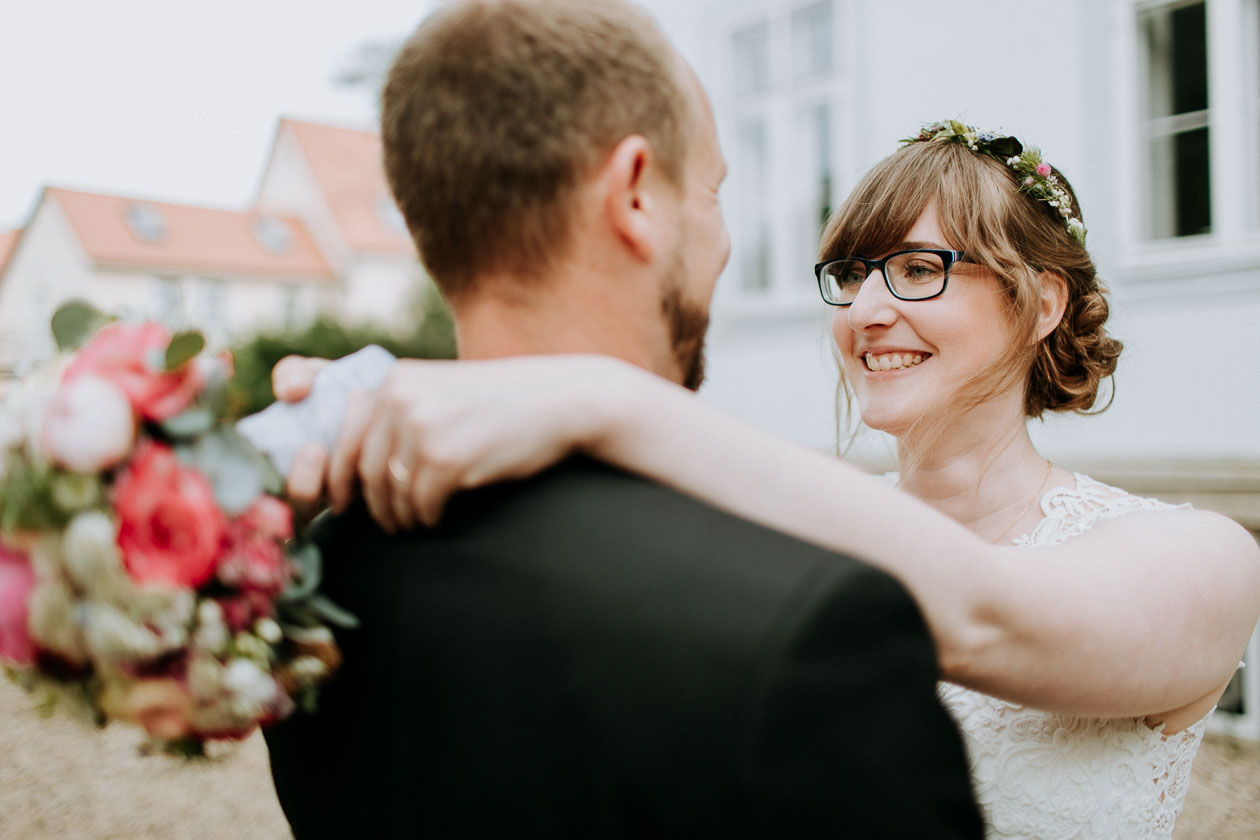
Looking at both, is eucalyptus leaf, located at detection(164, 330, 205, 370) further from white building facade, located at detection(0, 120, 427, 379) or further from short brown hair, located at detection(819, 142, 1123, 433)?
white building facade, located at detection(0, 120, 427, 379)

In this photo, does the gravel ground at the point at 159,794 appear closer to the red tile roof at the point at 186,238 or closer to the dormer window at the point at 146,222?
the red tile roof at the point at 186,238

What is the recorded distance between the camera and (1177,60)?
601 centimetres

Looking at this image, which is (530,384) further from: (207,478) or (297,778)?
(297,778)

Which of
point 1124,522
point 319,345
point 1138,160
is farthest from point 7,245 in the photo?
point 1124,522

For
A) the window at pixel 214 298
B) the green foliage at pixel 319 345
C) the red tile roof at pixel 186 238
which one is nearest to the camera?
the green foliage at pixel 319 345

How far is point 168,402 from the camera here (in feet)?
3.66

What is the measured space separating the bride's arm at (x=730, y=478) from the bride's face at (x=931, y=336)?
1027mm

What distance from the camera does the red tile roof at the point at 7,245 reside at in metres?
37.4

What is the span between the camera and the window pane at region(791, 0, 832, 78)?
25.7ft

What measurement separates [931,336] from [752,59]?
266 inches

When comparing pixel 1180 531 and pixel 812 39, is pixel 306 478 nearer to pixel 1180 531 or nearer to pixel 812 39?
pixel 1180 531

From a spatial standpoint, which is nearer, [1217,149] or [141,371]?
[141,371]

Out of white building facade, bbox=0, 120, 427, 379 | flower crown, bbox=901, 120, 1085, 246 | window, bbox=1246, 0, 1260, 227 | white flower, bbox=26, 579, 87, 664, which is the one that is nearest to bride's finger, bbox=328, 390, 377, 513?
white flower, bbox=26, 579, 87, 664

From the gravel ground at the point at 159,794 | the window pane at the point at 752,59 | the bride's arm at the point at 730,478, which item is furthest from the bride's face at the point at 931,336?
the window pane at the point at 752,59
